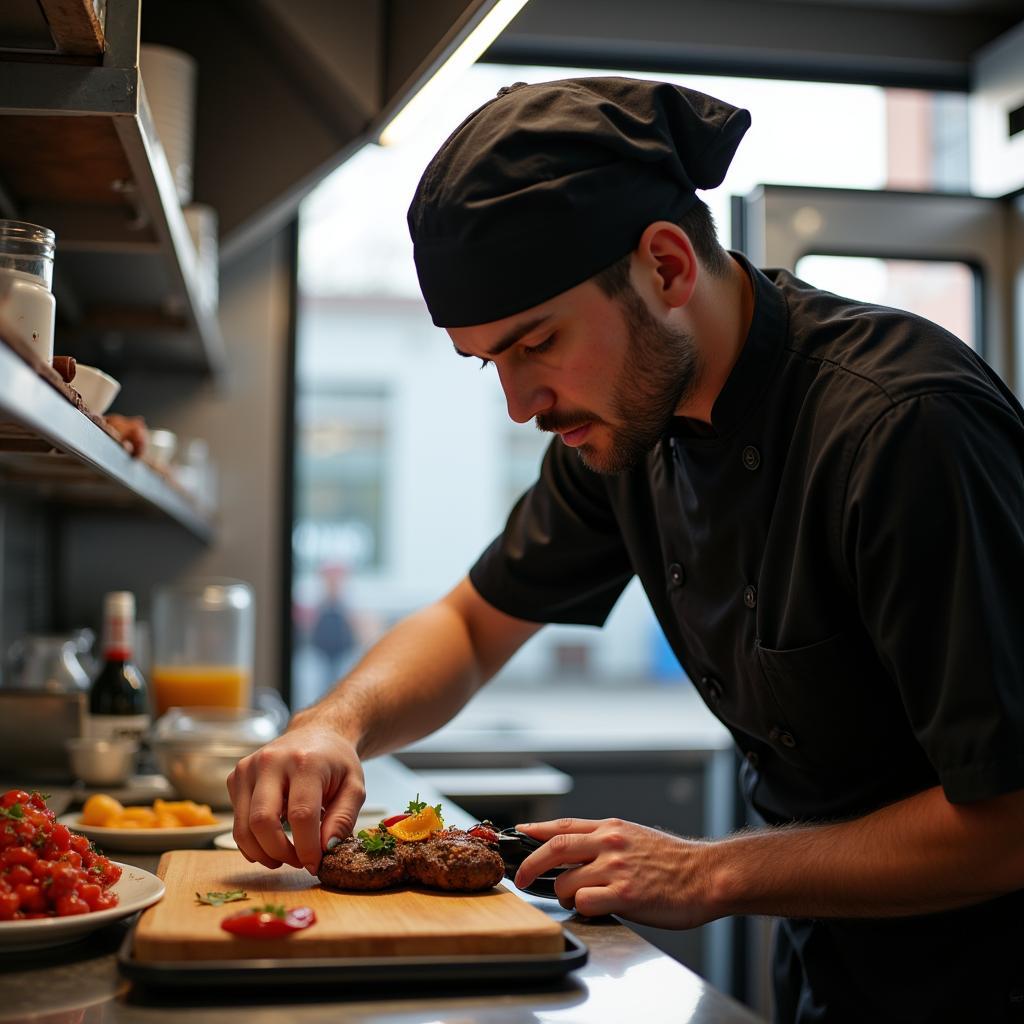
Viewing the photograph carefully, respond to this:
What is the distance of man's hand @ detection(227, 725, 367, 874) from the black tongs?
158 mm

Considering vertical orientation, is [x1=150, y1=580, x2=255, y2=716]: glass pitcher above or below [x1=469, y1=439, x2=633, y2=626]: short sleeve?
below

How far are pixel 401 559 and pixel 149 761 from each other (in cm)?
647

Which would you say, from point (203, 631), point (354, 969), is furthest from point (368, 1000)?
point (203, 631)

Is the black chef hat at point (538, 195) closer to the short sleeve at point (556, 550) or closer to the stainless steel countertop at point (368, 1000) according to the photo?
the short sleeve at point (556, 550)

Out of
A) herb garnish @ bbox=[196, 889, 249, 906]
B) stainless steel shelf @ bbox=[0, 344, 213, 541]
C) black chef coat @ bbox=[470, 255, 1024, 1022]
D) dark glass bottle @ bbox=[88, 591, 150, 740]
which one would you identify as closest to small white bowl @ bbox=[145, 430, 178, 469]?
stainless steel shelf @ bbox=[0, 344, 213, 541]

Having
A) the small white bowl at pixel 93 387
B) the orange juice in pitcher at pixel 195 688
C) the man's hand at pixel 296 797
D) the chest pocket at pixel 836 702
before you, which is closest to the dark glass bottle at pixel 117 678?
the orange juice in pitcher at pixel 195 688

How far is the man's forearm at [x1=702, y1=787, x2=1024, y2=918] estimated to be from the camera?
109 cm

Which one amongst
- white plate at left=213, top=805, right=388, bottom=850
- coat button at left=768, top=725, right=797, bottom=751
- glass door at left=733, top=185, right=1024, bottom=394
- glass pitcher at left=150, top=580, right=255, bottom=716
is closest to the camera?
coat button at left=768, top=725, right=797, bottom=751

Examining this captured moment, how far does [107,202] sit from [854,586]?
122 centimetres

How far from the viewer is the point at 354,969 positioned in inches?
38.8

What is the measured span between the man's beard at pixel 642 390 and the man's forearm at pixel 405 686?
463mm

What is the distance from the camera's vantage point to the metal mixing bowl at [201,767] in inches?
71.2

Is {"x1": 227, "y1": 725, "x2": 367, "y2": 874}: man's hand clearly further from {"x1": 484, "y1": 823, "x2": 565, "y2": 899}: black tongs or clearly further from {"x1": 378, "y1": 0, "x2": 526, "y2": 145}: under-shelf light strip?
{"x1": 378, "y1": 0, "x2": 526, "y2": 145}: under-shelf light strip

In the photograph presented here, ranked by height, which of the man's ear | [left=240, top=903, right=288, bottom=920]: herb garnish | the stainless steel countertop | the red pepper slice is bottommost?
the stainless steel countertop
